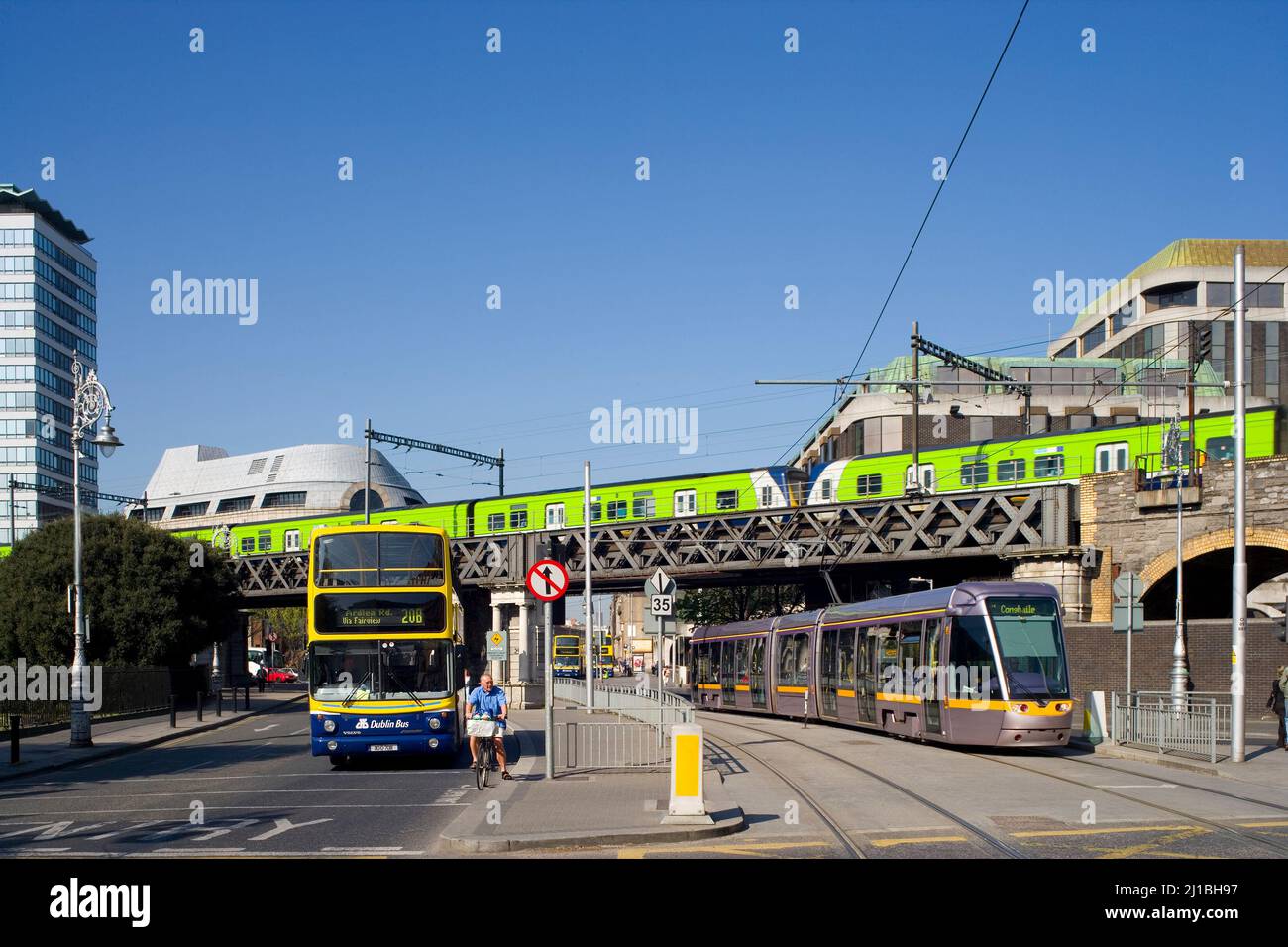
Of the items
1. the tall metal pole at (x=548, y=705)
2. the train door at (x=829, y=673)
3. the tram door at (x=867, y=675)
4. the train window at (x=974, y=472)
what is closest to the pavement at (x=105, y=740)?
the tall metal pole at (x=548, y=705)

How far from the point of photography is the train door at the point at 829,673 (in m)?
30.8

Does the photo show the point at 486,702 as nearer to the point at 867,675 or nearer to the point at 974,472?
the point at 867,675

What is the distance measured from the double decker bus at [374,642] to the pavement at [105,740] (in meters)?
6.13

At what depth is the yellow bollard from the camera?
14109 mm

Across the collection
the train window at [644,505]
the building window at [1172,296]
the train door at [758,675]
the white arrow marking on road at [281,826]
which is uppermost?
the building window at [1172,296]

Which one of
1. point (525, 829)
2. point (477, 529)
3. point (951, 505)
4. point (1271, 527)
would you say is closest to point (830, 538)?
point (951, 505)

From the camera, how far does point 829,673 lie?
103ft

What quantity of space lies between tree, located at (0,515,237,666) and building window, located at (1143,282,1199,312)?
235 ft

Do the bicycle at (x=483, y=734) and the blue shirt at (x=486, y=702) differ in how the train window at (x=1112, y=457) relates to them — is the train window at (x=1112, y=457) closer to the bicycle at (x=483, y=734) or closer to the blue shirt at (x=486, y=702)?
the blue shirt at (x=486, y=702)

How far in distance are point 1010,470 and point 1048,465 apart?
4.47 ft

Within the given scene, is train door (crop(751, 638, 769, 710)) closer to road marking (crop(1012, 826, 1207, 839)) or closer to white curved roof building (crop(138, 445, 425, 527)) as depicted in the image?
road marking (crop(1012, 826, 1207, 839))
